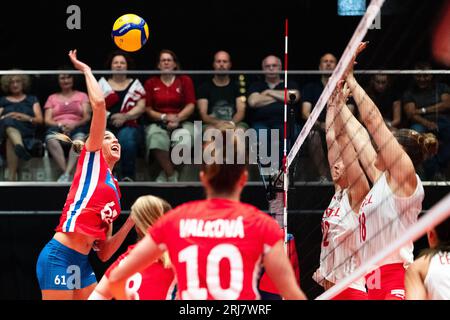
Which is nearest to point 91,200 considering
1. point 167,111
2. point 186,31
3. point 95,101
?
point 95,101

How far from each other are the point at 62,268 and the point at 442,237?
3.32m

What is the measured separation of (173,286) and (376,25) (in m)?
5.37

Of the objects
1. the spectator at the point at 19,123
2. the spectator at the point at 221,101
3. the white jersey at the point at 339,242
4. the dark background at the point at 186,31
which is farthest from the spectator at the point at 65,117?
the white jersey at the point at 339,242

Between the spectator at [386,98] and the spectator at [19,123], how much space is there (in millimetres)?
3718

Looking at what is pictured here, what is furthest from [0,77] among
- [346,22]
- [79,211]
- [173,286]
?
[173,286]

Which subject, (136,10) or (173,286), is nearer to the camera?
(173,286)

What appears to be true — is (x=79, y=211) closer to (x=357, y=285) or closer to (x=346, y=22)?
(x=357, y=285)

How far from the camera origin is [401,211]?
586cm

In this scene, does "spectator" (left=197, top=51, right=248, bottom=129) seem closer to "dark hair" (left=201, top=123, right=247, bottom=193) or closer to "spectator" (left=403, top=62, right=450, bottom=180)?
"spectator" (left=403, top=62, right=450, bottom=180)

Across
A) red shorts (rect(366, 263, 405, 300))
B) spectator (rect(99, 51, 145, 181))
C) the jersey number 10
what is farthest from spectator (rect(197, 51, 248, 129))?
the jersey number 10

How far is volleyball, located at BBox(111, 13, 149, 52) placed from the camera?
8.75 m

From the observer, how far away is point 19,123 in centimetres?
1022

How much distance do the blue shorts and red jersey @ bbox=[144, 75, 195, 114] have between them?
3469 millimetres

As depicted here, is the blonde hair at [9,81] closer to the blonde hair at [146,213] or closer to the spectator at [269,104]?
the spectator at [269,104]
